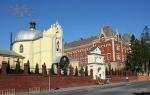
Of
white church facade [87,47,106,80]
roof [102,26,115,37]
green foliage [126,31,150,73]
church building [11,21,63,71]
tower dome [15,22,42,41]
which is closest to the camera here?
church building [11,21,63,71]

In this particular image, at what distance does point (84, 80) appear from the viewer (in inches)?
2544

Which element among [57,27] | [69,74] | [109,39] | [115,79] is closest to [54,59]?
[57,27]

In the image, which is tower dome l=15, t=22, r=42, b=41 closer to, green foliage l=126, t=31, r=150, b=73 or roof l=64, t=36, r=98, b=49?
green foliage l=126, t=31, r=150, b=73

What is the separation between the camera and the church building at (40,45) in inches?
2830

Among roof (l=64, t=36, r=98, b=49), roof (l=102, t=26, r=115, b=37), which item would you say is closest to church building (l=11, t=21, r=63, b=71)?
roof (l=102, t=26, r=115, b=37)

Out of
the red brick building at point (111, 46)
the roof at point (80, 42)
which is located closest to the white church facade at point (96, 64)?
the red brick building at point (111, 46)

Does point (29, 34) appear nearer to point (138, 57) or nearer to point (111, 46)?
point (138, 57)

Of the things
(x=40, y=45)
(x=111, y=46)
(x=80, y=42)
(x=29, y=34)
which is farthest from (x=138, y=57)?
(x=80, y=42)

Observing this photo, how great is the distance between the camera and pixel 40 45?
2936 inches

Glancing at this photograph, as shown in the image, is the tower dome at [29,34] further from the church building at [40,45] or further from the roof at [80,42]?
the roof at [80,42]

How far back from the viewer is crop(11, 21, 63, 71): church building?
71.9 meters

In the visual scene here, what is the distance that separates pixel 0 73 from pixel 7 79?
150 cm

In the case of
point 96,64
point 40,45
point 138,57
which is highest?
point 40,45

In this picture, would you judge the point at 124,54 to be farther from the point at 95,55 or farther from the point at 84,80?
the point at 84,80
